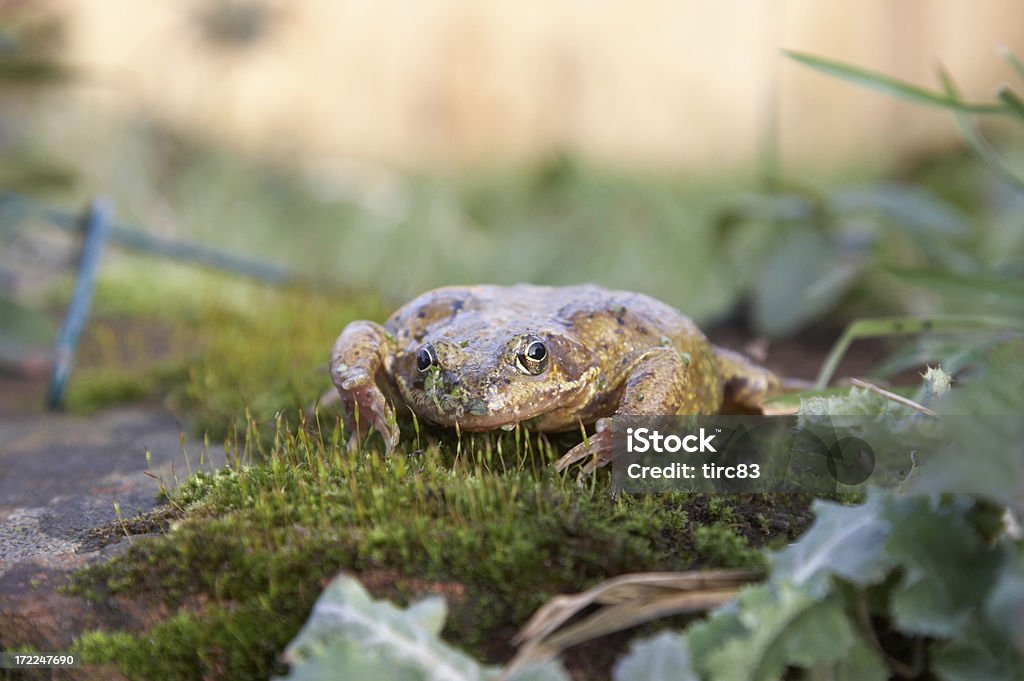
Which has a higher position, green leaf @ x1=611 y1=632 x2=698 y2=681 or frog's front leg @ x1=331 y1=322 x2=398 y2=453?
frog's front leg @ x1=331 y1=322 x2=398 y2=453

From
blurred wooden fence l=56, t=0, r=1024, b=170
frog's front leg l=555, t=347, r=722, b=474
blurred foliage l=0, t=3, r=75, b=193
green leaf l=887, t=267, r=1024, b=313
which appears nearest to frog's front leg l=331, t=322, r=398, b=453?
frog's front leg l=555, t=347, r=722, b=474

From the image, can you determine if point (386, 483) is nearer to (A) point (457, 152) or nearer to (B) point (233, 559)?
(B) point (233, 559)

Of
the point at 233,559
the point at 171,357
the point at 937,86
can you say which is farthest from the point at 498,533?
the point at 937,86

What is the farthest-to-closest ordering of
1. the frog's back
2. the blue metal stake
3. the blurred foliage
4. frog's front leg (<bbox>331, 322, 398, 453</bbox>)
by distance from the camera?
the blurred foliage → the blue metal stake → the frog's back → frog's front leg (<bbox>331, 322, 398, 453</bbox>)

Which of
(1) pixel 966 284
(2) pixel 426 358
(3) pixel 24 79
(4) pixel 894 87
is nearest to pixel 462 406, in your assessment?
(2) pixel 426 358

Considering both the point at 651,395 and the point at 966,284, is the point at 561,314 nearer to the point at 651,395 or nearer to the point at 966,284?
the point at 651,395
